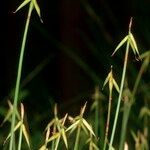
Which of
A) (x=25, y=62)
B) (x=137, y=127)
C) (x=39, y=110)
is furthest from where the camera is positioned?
(x=25, y=62)

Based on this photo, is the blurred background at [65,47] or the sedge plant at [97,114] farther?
the blurred background at [65,47]

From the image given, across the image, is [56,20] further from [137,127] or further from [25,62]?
[137,127]

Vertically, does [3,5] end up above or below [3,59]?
above

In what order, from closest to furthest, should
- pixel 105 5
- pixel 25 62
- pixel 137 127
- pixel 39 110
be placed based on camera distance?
pixel 137 127 < pixel 39 110 < pixel 105 5 < pixel 25 62

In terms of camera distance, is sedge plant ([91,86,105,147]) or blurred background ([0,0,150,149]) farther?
blurred background ([0,0,150,149])

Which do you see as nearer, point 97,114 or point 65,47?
point 97,114

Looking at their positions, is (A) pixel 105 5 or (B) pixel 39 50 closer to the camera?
(A) pixel 105 5

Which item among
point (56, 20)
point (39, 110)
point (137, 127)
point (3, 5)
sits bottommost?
point (137, 127)

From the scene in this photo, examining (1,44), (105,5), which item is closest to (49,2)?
(1,44)
